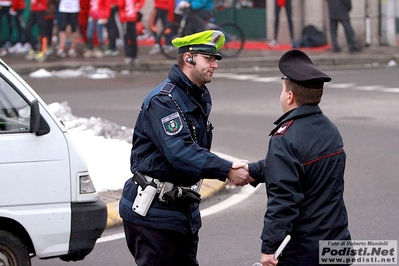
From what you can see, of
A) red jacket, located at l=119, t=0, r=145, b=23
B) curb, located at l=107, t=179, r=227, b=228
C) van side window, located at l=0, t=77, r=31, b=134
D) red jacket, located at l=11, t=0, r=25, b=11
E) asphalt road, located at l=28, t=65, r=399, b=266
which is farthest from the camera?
red jacket, located at l=11, t=0, r=25, b=11

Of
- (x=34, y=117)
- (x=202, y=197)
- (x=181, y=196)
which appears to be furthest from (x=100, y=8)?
(x=181, y=196)

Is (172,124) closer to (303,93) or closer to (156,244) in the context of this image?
(156,244)

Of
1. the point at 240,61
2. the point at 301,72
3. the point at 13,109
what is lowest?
the point at 240,61

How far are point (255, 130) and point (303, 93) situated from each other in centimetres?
778

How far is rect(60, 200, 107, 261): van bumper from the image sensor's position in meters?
5.28

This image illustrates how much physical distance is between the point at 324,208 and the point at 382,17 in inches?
755

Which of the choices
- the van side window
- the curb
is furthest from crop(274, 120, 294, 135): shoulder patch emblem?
the curb

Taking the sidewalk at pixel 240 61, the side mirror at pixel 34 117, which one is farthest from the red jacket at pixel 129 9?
the side mirror at pixel 34 117

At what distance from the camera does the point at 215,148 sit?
10.4 metres

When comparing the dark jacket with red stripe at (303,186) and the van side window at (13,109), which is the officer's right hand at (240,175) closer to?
the dark jacket with red stripe at (303,186)

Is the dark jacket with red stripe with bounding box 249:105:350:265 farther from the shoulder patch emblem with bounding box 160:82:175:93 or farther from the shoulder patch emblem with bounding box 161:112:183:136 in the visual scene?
the shoulder patch emblem with bounding box 160:82:175:93

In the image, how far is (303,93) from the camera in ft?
12.7

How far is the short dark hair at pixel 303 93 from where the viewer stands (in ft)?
12.7

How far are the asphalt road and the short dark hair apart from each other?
2.67 metres
